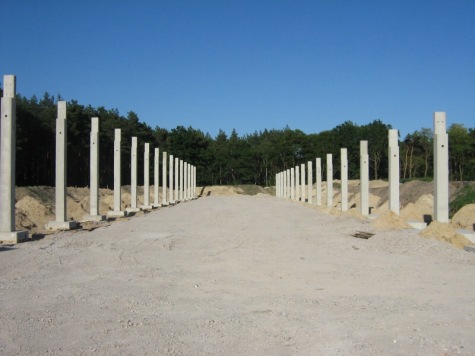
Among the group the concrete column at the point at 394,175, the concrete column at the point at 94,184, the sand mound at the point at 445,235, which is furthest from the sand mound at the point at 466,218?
the concrete column at the point at 94,184

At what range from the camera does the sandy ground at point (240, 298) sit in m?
4.42

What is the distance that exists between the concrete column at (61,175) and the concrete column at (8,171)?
2.87m

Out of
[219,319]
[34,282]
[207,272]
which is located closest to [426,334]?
[219,319]

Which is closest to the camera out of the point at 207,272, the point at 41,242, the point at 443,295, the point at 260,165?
the point at 443,295

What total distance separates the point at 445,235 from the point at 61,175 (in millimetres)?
11363

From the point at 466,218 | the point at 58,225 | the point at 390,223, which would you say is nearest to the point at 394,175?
the point at 390,223

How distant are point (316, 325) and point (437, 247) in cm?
658

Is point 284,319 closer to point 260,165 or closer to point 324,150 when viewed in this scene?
point 324,150

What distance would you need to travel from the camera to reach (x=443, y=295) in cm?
646

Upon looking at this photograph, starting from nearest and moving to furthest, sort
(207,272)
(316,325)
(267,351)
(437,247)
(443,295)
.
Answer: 1. (267,351)
2. (316,325)
3. (443,295)
4. (207,272)
5. (437,247)

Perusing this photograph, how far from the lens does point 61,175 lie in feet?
52.1

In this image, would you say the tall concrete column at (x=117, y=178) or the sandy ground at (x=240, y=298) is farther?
the tall concrete column at (x=117, y=178)

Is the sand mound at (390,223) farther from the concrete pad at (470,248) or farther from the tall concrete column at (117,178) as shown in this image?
the tall concrete column at (117,178)

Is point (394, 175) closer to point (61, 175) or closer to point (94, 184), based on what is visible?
point (61, 175)
